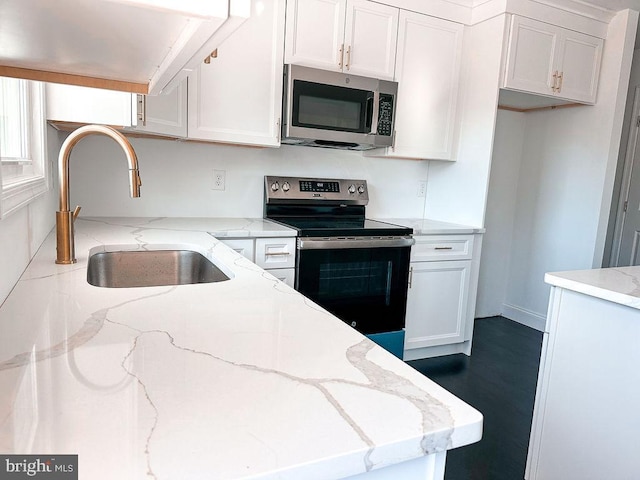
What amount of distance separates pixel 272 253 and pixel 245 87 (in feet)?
3.00

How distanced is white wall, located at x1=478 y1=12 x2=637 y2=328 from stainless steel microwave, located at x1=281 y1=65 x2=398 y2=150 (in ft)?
4.66

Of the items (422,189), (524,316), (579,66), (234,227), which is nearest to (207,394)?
(234,227)

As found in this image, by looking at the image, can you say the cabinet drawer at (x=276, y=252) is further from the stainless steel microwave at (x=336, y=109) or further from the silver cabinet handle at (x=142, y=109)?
the silver cabinet handle at (x=142, y=109)

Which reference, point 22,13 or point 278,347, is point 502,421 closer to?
point 278,347

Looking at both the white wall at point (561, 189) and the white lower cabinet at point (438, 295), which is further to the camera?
the white wall at point (561, 189)

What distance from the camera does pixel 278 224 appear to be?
255 cm

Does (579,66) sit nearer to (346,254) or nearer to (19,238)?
(346,254)

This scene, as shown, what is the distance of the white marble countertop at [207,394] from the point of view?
46cm

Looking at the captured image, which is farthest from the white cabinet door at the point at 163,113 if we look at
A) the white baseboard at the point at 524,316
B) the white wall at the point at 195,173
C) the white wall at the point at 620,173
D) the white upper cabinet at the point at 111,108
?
the white wall at the point at 620,173

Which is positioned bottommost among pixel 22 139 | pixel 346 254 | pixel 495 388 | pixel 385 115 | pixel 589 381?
pixel 495 388

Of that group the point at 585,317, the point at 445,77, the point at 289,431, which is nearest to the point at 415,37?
the point at 445,77

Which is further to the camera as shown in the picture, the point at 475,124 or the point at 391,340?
the point at 475,124

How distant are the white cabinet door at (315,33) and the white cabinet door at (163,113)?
0.66 meters

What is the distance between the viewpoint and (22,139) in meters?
1.37
